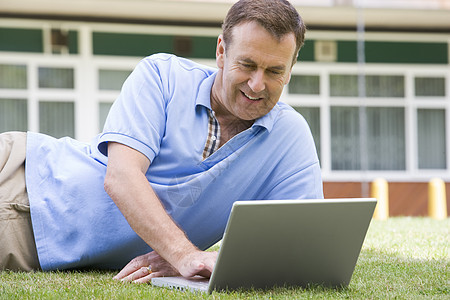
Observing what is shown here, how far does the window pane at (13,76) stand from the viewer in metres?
12.3

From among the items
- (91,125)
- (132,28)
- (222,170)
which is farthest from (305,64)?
(222,170)

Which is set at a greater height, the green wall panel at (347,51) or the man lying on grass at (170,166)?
the green wall panel at (347,51)

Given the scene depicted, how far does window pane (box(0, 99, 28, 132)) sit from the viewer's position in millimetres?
12562

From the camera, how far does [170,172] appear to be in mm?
2910

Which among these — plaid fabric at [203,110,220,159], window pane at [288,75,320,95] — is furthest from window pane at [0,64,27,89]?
plaid fabric at [203,110,220,159]

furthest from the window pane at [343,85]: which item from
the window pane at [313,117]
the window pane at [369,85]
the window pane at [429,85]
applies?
the window pane at [429,85]

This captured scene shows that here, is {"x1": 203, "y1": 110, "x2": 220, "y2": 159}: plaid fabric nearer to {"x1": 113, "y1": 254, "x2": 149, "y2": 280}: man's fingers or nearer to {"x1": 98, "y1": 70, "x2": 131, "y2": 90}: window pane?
{"x1": 113, "y1": 254, "x2": 149, "y2": 280}: man's fingers

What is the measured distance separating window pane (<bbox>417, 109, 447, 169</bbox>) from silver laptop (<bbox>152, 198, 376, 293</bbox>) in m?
11.9

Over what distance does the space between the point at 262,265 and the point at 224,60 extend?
0.88 metres

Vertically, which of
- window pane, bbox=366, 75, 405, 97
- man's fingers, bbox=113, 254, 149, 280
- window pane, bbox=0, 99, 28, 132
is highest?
window pane, bbox=366, 75, 405, 97

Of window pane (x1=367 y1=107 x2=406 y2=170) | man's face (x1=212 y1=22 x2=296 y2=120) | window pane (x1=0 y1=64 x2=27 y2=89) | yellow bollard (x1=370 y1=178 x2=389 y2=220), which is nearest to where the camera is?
man's face (x1=212 y1=22 x2=296 y2=120)

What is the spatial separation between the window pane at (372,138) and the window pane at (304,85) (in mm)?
632

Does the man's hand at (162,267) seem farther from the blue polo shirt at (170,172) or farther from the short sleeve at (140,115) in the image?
the short sleeve at (140,115)

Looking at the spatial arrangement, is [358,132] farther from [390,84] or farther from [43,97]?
[43,97]
